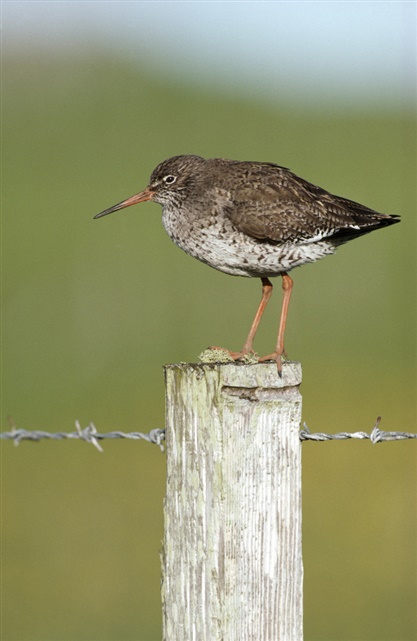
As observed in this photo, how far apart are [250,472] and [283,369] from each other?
416 millimetres

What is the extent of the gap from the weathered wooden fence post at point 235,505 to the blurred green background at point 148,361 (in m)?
4.59

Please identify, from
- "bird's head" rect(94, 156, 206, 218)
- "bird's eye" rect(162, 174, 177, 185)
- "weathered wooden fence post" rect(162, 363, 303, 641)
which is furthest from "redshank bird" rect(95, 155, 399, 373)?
"weathered wooden fence post" rect(162, 363, 303, 641)

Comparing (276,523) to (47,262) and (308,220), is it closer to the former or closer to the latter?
(308,220)

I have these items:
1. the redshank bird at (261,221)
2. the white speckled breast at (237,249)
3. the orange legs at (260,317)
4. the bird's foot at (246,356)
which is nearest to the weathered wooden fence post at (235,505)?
the bird's foot at (246,356)

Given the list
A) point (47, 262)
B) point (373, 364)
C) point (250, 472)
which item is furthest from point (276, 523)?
point (47, 262)

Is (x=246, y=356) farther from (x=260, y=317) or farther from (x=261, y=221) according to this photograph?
(x=261, y=221)

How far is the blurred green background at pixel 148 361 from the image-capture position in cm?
925

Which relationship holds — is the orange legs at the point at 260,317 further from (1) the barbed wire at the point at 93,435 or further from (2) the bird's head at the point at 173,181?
(2) the bird's head at the point at 173,181

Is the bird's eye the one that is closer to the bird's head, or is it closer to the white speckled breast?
the bird's head

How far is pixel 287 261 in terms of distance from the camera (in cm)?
638

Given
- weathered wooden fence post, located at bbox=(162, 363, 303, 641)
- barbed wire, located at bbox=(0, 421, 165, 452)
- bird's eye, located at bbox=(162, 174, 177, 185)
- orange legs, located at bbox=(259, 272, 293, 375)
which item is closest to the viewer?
weathered wooden fence post, located at bbox=(162, 363, 303, 641)

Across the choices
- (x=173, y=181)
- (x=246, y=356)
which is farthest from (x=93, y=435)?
(x=173, y=181)

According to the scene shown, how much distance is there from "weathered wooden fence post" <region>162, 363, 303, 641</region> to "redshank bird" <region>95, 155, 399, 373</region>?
230 cm

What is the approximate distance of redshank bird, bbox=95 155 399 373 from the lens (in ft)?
20.7
